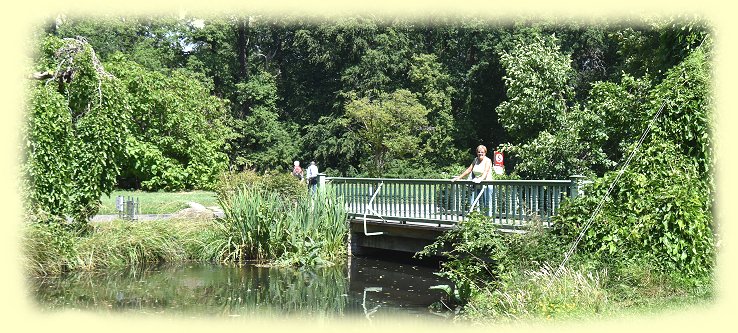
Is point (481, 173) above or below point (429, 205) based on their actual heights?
above

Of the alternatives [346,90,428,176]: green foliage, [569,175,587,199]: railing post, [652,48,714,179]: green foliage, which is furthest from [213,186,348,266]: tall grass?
[346,90,428,176]: green foliage

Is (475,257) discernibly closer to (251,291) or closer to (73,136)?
(251,291)

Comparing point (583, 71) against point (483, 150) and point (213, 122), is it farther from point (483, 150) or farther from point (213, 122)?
point (483, 150)

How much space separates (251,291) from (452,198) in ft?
14.1

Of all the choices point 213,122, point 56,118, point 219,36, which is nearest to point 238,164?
point 213,122

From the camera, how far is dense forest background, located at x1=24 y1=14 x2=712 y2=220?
16219mm

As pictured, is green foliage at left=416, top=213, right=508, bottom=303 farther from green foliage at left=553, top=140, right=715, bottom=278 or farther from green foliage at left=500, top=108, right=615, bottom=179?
green foliage at left=500, top=108, right=615, bottom=179

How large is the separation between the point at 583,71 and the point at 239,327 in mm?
34332

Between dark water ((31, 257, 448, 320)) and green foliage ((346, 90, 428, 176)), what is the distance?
858 inches

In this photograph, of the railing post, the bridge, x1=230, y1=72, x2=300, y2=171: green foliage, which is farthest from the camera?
x1=230, y1=72, x2=300, y2=171: green foliage

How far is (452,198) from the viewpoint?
15141 mm

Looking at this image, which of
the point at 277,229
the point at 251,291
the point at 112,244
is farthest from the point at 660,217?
the point at 112,244

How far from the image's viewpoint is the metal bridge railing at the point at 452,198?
42.5 feet

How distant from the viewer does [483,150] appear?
14930 mm
